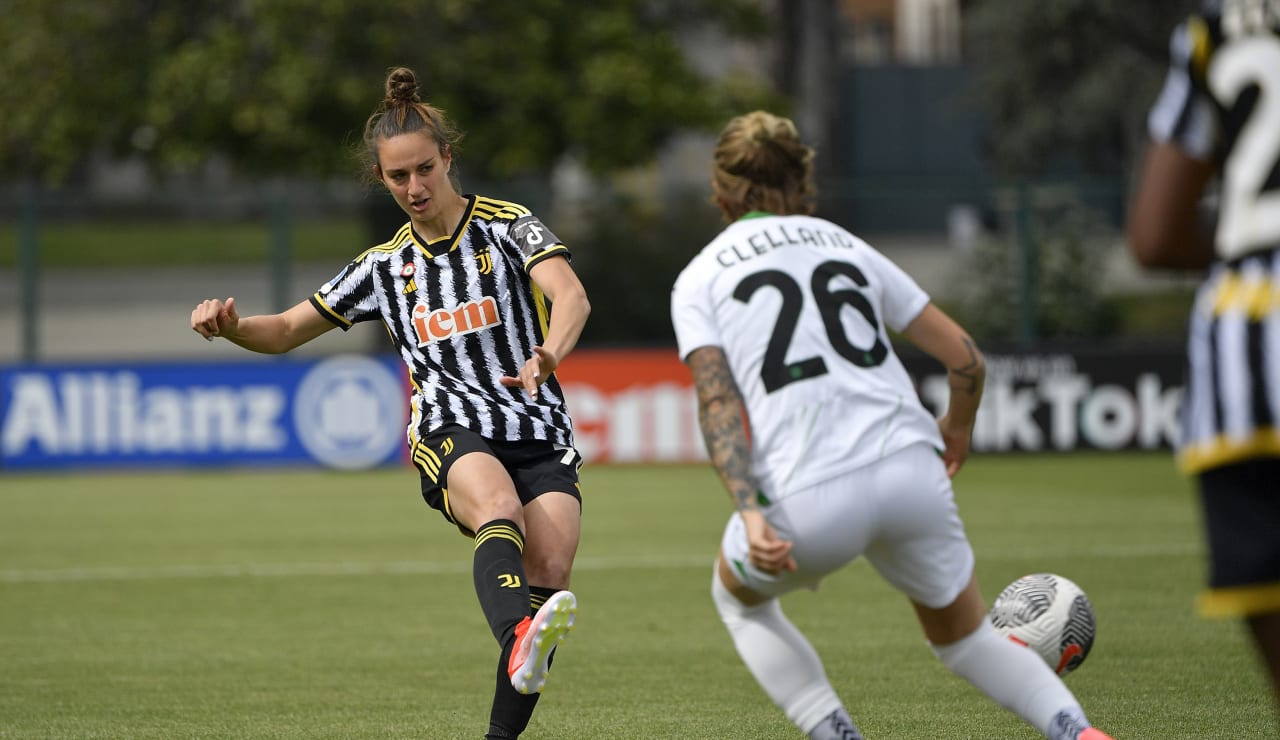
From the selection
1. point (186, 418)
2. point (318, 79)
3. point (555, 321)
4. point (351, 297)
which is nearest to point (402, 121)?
point (351, 297)

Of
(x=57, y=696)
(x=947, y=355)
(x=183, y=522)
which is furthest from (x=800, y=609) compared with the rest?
(x=183, y=522)

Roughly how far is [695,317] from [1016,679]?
119cm

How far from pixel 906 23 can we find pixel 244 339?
59.5 metres

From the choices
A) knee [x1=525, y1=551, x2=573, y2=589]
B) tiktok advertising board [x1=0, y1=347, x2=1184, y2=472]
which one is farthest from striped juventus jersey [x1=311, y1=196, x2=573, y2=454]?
tiktok advertising board [x1=0, y1=347, x2=1184, y2=472]

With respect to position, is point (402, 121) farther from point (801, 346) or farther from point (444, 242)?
point (801, 346)

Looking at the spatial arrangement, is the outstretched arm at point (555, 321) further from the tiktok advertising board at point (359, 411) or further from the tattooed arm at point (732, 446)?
the tiktok advertising board at point (359, 411)

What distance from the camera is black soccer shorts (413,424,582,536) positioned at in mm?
4965

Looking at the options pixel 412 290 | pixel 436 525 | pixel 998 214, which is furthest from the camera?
pixel 998 214

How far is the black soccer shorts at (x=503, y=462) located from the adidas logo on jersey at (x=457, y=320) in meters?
0.28

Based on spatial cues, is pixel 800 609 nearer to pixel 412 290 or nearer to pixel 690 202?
pixel 412 290

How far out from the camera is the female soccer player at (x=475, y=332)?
4.90 metres

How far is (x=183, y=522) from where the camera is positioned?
43.4ft

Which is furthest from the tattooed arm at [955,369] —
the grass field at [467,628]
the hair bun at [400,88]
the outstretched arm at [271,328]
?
the outstretched arm at [271,328]

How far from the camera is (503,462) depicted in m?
5.07
